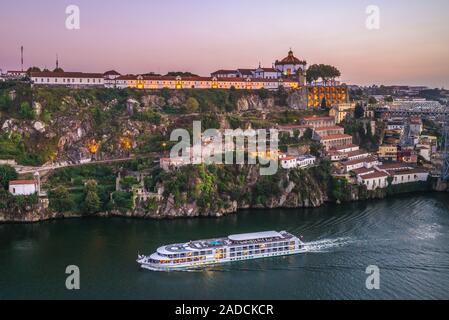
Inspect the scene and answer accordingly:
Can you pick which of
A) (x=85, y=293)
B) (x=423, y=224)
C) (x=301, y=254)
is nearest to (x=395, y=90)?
(x=423, y=224)

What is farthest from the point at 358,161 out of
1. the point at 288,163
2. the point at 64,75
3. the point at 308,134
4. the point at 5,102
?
the point at 5,102

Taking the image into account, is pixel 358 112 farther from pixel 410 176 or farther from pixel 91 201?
pixel 91 201

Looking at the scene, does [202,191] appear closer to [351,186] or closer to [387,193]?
[351,186]

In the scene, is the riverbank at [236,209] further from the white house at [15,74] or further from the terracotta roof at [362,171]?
the white house at [15,74]

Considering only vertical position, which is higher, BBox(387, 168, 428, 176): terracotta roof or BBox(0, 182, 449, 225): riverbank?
BBox(387, 168, 428, 176): terracotta roof

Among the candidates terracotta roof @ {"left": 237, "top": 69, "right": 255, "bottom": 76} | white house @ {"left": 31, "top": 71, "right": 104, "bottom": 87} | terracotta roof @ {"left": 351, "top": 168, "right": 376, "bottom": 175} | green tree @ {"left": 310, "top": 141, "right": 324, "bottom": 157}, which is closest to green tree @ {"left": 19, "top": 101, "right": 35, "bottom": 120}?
white house @ {"left": 31, "top": 71, "right": 104, "bottom": 87}

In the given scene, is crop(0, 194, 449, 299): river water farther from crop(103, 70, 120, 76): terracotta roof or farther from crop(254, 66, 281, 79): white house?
crop(254, 66, 281, 79): white house
